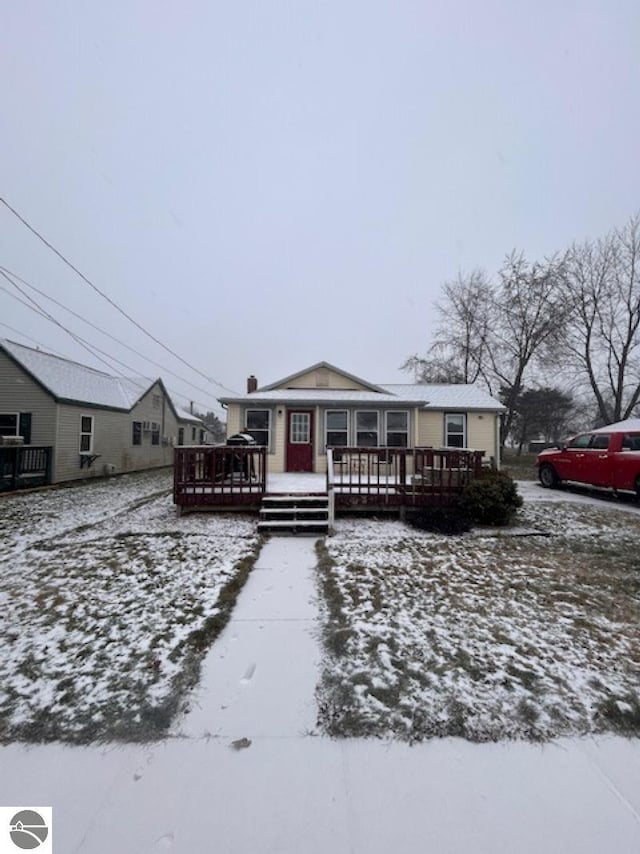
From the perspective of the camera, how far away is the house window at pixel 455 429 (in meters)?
13.6

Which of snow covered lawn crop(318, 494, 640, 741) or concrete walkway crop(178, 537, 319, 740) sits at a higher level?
snow covered lawn crop(318, 494, 640, 741)

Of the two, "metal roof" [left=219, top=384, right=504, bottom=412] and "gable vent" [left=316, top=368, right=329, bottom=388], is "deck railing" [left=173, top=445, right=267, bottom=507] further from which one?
"gable vent" [left=316, top=368, right=329, bottom=388]

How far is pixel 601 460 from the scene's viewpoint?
9.70m

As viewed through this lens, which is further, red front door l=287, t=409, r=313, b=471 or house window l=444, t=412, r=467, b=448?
house window l=444, t=412, r=467, b=448

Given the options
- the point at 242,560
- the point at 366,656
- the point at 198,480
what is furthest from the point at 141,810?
the point at 198,480

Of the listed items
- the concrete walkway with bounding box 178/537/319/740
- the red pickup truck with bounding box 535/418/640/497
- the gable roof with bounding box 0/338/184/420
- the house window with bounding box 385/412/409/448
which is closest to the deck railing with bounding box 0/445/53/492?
the gable roof with bounding box 0/338/184/420

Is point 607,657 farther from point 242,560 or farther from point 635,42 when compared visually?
point 635,42

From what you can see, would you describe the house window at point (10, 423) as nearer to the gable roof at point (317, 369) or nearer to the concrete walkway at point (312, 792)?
the gable roof at point (317, 369)

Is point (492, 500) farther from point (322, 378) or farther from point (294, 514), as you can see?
point (322, 378)

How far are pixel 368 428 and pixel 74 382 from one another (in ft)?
39.3

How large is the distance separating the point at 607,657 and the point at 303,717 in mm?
2414

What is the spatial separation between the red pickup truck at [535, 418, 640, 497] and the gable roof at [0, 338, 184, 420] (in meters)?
16.6

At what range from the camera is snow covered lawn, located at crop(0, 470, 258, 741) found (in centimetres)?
228

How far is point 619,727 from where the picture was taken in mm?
2166
